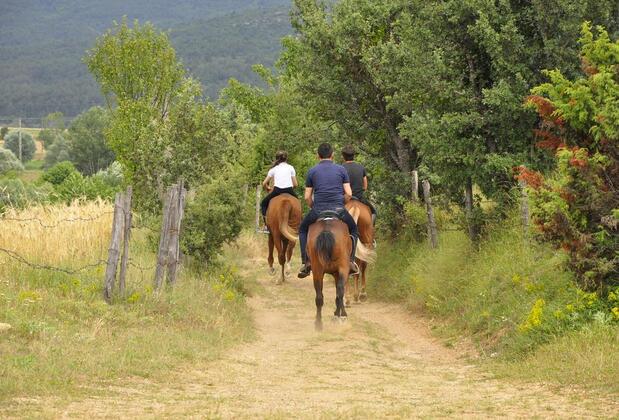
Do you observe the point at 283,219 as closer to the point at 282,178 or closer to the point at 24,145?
the point at 282,178

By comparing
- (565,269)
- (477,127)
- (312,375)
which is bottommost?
(312,375)

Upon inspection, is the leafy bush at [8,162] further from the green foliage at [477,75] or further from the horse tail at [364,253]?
the horse tail at [364,253]

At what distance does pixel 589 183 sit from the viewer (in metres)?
13.1

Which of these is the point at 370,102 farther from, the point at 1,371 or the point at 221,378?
the point at 1,371

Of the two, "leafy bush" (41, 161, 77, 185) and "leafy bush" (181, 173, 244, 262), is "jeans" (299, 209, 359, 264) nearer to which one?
"leafy bush" (181, 173, 244, 262)

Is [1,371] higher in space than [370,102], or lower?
lower

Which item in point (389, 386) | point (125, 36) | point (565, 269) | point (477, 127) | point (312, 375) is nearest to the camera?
point (389, 386)

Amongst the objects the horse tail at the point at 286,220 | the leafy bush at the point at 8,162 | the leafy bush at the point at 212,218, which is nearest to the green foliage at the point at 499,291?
the horse tail at the point at 286,220

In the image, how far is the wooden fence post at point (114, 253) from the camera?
45.9 ft

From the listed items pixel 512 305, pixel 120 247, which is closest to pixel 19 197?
pixel 120 247

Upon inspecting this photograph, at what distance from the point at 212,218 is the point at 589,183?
7.81 meters

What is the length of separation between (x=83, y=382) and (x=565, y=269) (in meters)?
6.81

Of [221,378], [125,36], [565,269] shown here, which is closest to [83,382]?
[221,378]

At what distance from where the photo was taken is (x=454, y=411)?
9.32 metres
